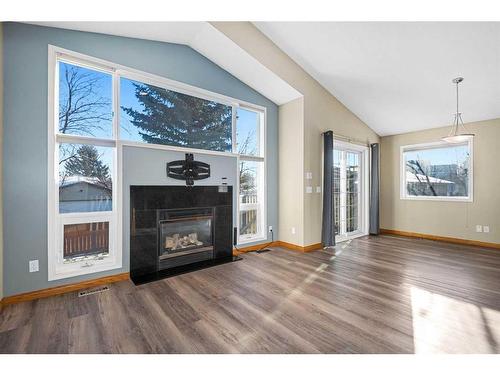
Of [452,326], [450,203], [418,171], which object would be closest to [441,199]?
[450,203]

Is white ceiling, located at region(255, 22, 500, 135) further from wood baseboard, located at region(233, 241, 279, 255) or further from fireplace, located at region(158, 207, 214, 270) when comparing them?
wood baseboard, located at region(233, 241, 279, 255)

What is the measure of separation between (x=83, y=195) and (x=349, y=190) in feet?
16.1

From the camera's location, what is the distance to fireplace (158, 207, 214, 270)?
3.12 m

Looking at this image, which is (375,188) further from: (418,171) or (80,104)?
(80,104)

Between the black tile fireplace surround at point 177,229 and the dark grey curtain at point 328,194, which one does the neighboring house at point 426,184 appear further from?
the black tile fireplace surround at point 177,229

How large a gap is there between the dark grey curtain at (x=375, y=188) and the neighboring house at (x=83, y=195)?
528cm

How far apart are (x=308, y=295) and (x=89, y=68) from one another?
356 centimetres

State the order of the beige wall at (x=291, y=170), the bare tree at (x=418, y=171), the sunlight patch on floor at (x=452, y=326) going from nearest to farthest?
the sunlight patch on floor at (x=452, y=326), the beige wall at (x=291, y=170), the bare tree at (x=418, y=171)

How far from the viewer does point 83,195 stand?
2621mm

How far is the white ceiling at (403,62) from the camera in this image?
271 cm

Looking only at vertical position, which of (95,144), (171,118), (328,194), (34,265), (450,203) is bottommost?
(34,265)

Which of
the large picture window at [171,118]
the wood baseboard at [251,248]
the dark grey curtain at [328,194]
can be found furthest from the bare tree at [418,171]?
the large picture window at [171,118]

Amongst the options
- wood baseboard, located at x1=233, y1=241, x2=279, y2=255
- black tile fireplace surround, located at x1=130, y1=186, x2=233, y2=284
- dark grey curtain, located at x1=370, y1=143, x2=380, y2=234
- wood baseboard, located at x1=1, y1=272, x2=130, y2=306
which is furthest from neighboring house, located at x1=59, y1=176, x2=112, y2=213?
dark grey curtain, located at x1=370, y1=143, x2=380, y2=234
